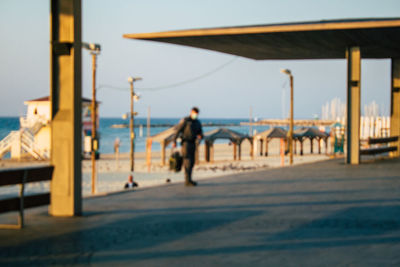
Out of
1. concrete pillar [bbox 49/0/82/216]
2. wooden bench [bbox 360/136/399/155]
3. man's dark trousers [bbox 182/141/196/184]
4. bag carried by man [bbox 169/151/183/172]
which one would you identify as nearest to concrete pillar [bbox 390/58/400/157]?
wooden bench [bbox 360/136/399/155]

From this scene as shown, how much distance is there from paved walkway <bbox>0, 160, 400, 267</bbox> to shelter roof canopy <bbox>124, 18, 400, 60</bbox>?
4484 mm

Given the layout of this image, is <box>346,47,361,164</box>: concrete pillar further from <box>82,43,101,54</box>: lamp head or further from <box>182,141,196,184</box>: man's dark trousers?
<box>82,43,101,54</box>: lamp head

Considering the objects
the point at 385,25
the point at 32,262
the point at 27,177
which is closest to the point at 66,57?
the point at 27,177

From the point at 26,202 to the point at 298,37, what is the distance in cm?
954

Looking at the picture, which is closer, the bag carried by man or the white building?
the bag carried by man

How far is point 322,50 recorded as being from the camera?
16.8 meters

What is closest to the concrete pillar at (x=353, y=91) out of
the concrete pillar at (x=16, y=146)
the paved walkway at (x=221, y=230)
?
the paved walkway at (x=221, y=230)

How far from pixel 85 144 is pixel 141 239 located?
50.0m

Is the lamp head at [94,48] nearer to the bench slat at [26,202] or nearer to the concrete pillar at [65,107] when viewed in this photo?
the concrete pillar at [65,107]

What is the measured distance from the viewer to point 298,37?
45.6ft

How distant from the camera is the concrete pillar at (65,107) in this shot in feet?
22.4

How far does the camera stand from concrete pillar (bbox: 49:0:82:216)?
682 centimetres

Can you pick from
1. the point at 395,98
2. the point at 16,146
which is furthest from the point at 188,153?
the point at 16,146

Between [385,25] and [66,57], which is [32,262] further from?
[385,25]
